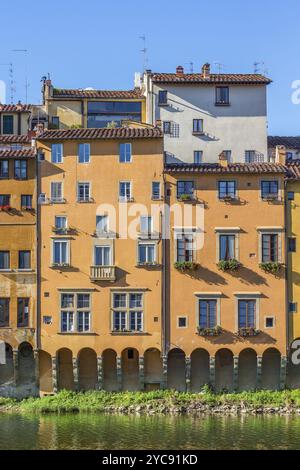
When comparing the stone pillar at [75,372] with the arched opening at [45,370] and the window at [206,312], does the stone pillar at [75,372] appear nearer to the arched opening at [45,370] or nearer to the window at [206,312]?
the arched opening at [45,370]

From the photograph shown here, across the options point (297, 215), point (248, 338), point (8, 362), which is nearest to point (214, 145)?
point (297, 215)

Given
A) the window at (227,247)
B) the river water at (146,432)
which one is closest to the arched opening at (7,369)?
the river water at (146,432)

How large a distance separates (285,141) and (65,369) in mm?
22668

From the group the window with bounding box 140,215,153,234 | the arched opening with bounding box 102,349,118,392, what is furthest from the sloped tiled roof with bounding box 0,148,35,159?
the arched opening with bounding box 102,349,118,392

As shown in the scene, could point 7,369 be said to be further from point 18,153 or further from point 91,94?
point 91,94

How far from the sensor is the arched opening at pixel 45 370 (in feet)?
216

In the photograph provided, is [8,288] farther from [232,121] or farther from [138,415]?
[232,121]

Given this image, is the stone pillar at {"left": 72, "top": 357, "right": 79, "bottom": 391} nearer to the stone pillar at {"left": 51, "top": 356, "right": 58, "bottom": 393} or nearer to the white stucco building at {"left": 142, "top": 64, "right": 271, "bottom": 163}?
the stone pillar at {"left": 51, "top": 356, "right": 58, "bottom": 393}

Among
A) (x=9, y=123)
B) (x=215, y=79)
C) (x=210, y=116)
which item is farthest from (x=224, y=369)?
(x=9, y=123)

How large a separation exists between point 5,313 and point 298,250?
1792 cm

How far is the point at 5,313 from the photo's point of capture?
→ 65.9 metres

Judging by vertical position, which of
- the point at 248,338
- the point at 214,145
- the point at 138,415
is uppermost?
the point at 214,145

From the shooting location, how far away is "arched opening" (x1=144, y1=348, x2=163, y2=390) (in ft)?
216

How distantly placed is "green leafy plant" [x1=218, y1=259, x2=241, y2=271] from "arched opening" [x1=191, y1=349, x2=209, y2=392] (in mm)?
5207
